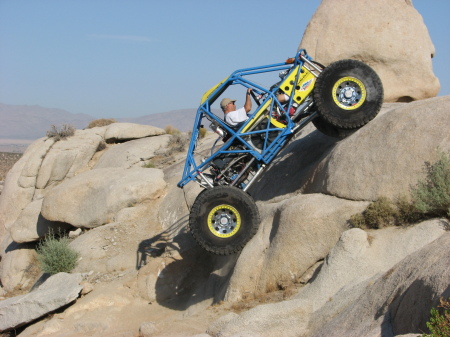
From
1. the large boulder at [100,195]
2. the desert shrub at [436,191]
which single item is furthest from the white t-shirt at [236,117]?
the large boulder at [100,195]

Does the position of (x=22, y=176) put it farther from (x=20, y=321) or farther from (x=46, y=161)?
(x=20, y=321)

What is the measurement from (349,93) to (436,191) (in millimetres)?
2540

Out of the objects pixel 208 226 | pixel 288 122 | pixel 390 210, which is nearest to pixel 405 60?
pixel 288 122

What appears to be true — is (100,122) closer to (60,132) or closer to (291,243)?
(60,132)

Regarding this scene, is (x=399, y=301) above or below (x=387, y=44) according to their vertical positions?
below

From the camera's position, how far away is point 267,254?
10070 millimetres

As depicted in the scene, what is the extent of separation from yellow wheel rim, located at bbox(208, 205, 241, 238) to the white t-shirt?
160 cm

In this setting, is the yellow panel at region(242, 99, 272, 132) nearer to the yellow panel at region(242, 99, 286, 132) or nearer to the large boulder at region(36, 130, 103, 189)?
the yellow panel at region(242, 99, 286, 132)

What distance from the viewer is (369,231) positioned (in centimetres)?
899

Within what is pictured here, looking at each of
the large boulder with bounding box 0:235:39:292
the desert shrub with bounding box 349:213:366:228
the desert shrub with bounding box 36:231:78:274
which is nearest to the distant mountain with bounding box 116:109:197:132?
the large boulder with bounding box 0:235:39:292

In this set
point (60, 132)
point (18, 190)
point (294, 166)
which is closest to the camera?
point (294, 166)

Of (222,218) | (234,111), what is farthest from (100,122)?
(222,218)

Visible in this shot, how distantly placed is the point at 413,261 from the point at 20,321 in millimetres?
9174

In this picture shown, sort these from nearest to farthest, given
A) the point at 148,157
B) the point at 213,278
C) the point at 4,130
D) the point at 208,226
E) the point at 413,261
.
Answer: the point at 413,261, the point at 208,226, the point at 213,278, the point at 148,157, the point at 4,130
